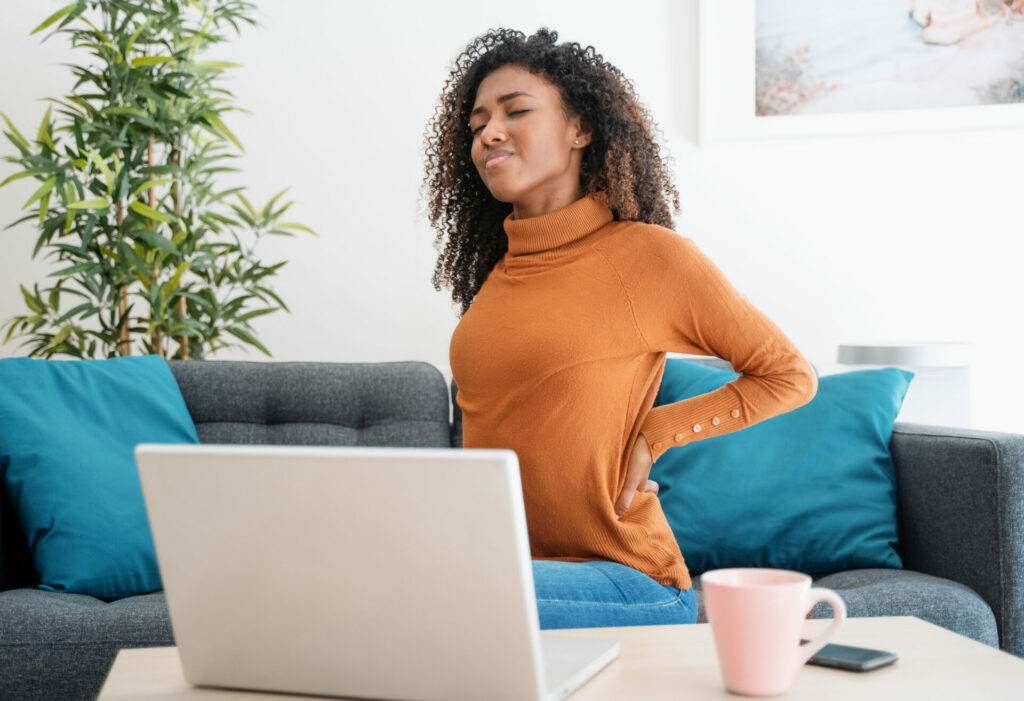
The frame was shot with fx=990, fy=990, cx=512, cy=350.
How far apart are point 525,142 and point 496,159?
0.16 feet

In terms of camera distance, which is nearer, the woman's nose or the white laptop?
the white laptop

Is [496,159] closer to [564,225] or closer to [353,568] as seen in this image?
[564,225]

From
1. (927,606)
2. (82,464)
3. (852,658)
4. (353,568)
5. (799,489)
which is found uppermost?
(353,568)

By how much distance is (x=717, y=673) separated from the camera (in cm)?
74

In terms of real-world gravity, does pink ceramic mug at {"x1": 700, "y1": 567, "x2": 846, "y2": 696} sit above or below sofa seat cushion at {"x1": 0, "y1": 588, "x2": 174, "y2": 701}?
above

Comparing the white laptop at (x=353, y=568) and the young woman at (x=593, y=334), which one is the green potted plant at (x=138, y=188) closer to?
the young woman at (x=593, y=334)

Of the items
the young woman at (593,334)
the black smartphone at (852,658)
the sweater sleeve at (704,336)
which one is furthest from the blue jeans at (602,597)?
the black smartphone at (852,658)

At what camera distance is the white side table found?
2.39 meters

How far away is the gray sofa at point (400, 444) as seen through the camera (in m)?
1.62

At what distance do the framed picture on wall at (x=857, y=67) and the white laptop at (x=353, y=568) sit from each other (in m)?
2.43

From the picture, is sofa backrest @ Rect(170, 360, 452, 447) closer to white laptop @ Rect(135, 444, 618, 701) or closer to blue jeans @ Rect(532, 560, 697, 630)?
blue jeans @ Rect(532, 560, 697, 630)

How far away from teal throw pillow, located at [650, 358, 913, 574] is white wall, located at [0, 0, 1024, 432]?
0.83 meters

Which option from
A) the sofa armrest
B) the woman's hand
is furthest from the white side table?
the woman's hand

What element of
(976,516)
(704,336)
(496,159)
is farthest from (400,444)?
(976,516)
